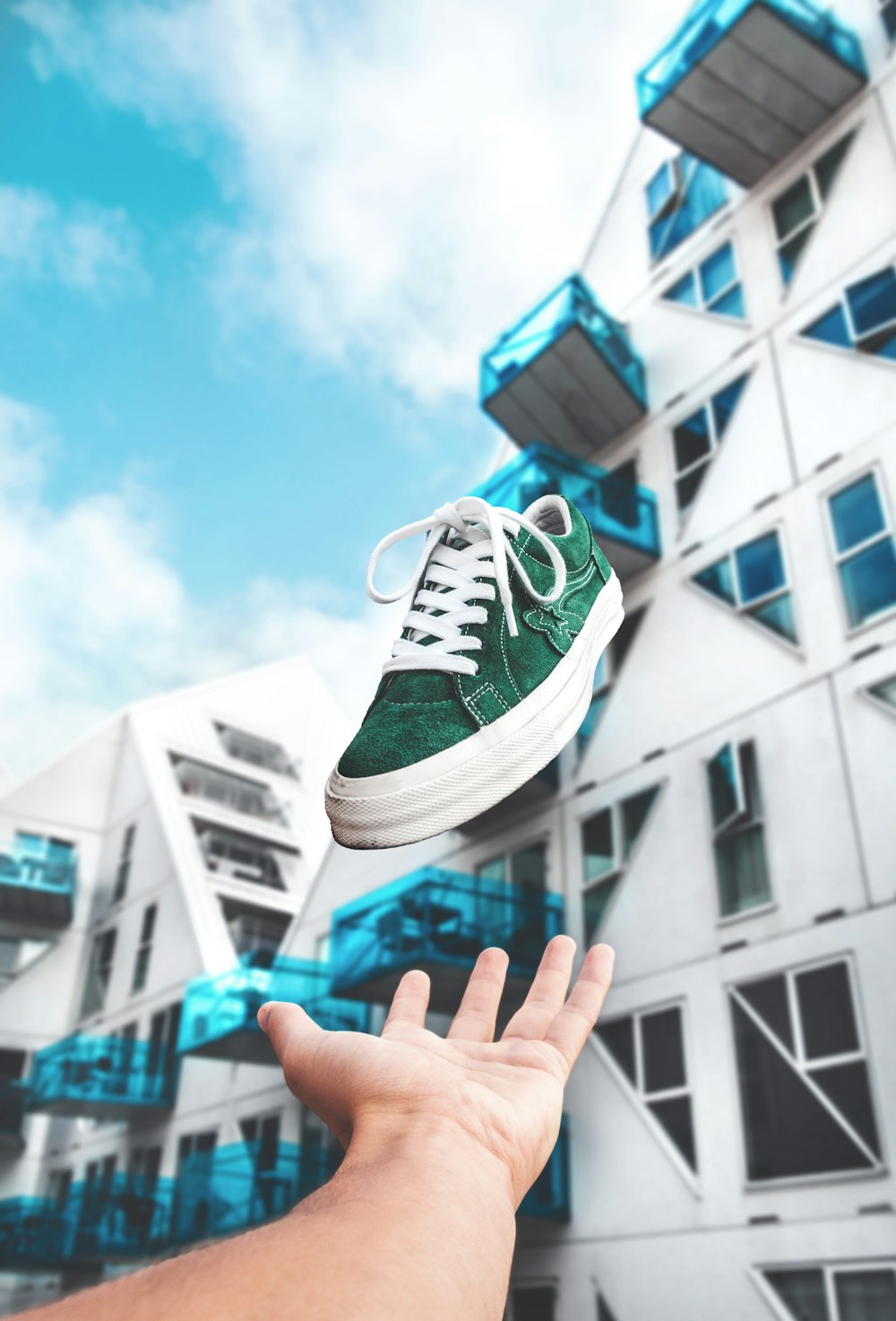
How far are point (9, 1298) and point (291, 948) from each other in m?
7.71

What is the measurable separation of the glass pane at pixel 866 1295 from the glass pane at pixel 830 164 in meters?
8.05

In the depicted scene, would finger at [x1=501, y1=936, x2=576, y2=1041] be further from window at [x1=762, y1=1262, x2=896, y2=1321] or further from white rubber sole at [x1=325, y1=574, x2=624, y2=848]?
window at [x1=762, y1=1262, x2=896, y2=1321]

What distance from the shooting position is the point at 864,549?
7578mm

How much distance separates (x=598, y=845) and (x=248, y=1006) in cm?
397

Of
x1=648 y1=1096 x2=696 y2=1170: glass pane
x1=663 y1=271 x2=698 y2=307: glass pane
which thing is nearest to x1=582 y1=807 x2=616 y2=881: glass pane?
x1=648 y1=1096 x2=696 y2=1170: glass pane

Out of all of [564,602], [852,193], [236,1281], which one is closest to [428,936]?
[852,193]

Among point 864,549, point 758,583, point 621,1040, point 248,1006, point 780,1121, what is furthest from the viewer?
point 248,1006

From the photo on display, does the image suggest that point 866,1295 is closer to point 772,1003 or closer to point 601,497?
point 772,1003

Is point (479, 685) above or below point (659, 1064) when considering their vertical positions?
below

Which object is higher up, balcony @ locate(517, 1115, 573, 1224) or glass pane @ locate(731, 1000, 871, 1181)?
glass pane @ locate(731, 1000, 871, 1181)

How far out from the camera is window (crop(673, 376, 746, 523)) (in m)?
9.33

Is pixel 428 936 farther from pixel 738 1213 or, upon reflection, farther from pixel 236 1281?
pixel 236 1281

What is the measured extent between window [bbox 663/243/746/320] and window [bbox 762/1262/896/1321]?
744cm

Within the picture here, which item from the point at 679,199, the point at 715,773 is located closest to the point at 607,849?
the point at 715,773
